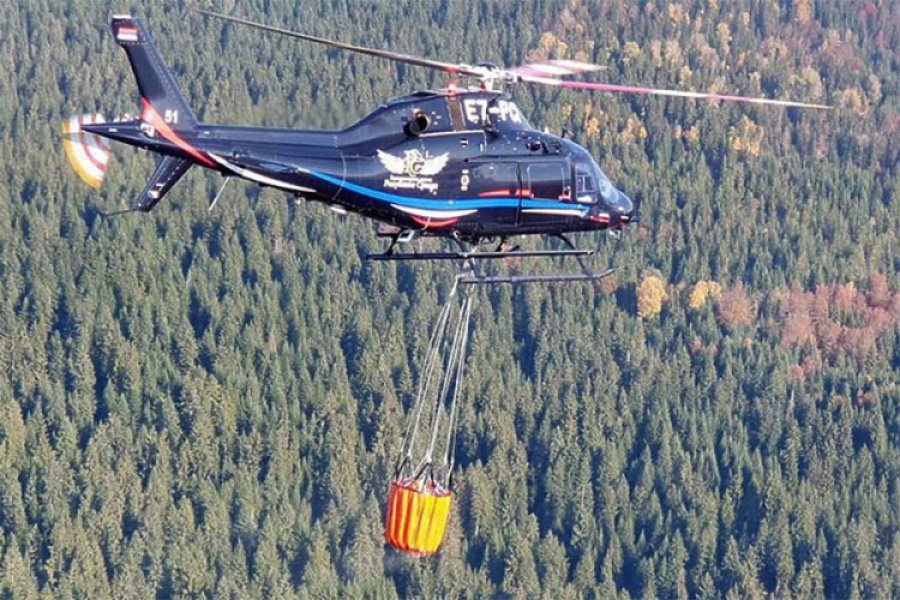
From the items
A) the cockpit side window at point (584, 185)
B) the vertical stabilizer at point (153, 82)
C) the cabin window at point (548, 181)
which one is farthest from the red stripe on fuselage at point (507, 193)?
the vertical stabilizer at point (153, 82)

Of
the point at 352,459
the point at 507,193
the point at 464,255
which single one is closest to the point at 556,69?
the point at 507,193

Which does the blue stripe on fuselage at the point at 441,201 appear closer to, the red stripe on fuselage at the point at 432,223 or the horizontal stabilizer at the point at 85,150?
the red stripe on fuselage at the point at 432,223

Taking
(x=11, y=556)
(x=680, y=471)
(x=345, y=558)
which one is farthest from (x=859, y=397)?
(x=11, y=556)

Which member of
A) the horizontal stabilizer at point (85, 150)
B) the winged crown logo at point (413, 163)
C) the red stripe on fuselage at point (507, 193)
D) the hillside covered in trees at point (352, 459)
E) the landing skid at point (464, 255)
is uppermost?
the horizontal stabilizer at point (85, 150)

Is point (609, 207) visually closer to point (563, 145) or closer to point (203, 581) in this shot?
point (563, 145)

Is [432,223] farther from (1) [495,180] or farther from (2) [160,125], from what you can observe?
(2) [160,125]

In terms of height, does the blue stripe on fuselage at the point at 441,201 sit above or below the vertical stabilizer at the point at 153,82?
below
